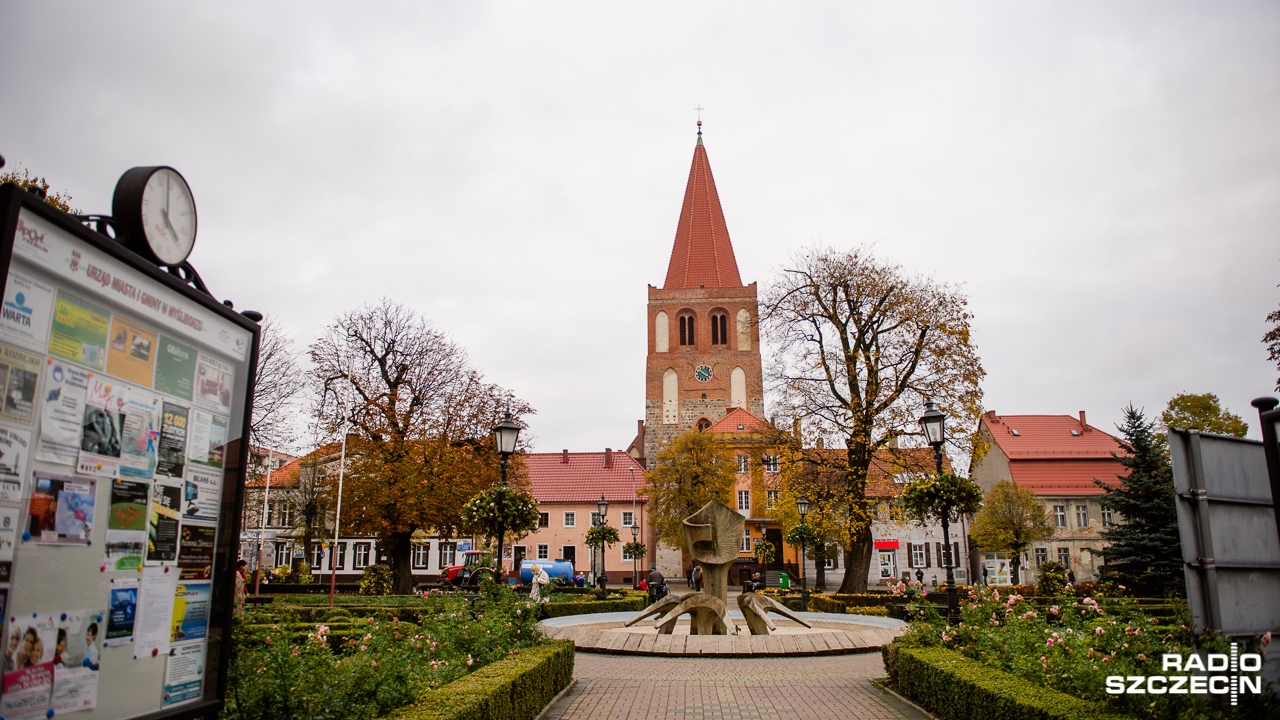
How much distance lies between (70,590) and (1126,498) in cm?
3152

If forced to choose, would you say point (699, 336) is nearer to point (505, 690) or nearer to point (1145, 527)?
point (1145, 527)

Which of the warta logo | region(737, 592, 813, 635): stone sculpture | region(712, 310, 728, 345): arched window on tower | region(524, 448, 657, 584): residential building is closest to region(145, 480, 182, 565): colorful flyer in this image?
the warta logo

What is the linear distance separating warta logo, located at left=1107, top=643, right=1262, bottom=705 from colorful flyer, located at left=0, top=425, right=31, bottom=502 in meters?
6.39

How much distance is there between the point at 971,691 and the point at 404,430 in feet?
84.3

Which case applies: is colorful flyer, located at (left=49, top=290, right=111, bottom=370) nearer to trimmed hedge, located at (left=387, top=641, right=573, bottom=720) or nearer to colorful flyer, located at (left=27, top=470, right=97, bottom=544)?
colorful flyer, located at (left=27, top=470, right=97, bottom=544)

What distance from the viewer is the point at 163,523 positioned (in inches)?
152

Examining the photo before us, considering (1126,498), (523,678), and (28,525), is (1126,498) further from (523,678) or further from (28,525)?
(28,525)

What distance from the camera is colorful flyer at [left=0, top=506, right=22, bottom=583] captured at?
2.96 metres

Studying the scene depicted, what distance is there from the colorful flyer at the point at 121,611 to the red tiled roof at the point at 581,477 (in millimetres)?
50317

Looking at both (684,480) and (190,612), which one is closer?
(190,612)

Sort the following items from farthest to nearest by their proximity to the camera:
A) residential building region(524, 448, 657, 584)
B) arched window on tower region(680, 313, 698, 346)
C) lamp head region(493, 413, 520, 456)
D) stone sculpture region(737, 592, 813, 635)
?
1. arched window on tower region(680, 313, 698, 346)
2. residential building region(524, 448, 657, 584)
3. lamp head region(493, 413, 520, 456)
4. stone sculpture region(737, 592, 813, 635)

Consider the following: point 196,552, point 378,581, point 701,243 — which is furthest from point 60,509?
point 701,243

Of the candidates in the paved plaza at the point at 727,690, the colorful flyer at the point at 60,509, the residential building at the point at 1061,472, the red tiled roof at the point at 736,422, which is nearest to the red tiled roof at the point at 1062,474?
the residential building at the point at 1061,472

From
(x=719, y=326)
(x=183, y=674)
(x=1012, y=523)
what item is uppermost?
(x=719, y=326)
